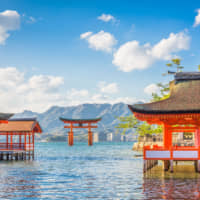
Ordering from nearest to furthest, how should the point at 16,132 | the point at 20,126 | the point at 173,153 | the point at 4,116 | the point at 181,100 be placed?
the point at 173,153 < the point at 181,100 < the point at 4,116 < the point at 20,126 < the point at 16,132

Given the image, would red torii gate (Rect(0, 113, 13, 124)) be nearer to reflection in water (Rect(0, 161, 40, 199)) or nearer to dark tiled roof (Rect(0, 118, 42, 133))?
reflection in water (Rect(0, 161, 40, 199))

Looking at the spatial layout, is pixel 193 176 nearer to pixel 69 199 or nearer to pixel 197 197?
pixel 197 197

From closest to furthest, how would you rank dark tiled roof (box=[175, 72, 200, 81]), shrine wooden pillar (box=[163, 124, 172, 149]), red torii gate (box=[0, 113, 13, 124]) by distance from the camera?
shrine wooden pillar (box=[163, 124, 172, 149])
dark tiled roof (box=[175, 72, 200, 81])
red torii gate (box=[0, 113, 13, 124])

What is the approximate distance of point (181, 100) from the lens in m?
25.8

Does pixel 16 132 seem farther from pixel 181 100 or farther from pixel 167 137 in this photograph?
pixel 181 100

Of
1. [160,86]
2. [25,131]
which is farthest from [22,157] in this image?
[160,86]

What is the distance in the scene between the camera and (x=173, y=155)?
990 inches

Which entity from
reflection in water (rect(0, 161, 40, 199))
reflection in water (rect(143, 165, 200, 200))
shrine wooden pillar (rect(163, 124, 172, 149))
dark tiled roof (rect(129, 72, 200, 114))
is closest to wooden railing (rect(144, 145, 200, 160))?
reflection in water (rect(143, 165, 200, 200))

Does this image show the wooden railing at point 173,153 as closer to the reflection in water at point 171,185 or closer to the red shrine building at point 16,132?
the reflection in water at point 171,185

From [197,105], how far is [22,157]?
2942 centimetres

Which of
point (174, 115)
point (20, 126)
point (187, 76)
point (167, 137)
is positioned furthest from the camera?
point (20, 126)

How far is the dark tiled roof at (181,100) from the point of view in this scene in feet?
80.8

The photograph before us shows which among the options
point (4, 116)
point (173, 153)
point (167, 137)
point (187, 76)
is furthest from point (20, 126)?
point (173, 153)

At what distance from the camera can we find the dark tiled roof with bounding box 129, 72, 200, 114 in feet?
80.8
